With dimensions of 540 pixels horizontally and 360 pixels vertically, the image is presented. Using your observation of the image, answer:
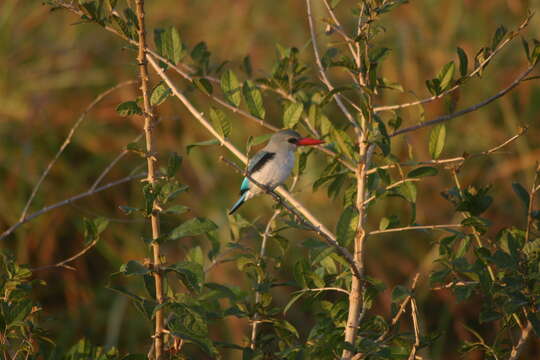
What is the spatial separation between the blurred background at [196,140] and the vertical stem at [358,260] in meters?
2.97

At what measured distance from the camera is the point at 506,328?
220 centimetres

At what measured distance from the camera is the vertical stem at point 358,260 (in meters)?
2.07

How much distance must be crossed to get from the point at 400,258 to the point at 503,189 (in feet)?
3.29

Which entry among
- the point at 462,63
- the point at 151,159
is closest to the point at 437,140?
the point at 462,63

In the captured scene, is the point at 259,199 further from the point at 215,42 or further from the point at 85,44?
the point at 85,44

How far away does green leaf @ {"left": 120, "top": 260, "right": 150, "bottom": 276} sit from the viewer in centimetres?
194

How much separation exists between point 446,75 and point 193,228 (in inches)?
37.0

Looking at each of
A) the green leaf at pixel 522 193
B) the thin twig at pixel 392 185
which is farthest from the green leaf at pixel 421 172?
the green leaf at pixel 522 193

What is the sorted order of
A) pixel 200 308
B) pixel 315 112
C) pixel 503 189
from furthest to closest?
1. pixel 503 189
2. pixel 315 112
3. pixel 200 308

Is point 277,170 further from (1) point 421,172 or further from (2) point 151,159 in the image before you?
(2) point 151,159

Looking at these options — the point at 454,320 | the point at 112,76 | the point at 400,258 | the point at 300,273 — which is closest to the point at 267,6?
the point at 112,76

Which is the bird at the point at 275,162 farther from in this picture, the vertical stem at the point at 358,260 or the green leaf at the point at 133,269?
the green leaf at the point at 133,269

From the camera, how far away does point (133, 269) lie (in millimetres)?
1979

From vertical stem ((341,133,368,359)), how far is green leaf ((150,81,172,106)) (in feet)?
2.05
